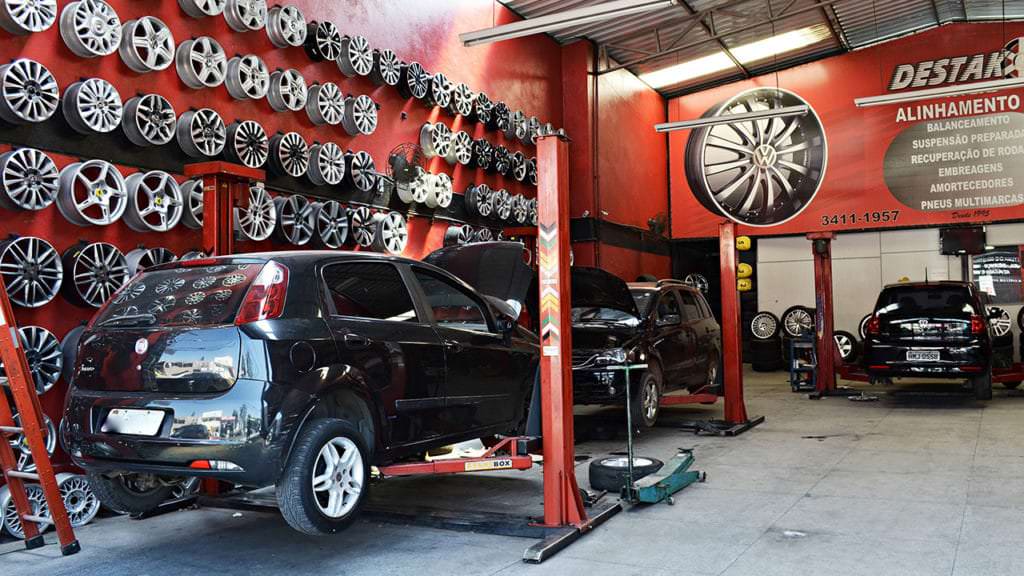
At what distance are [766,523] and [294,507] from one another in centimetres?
261

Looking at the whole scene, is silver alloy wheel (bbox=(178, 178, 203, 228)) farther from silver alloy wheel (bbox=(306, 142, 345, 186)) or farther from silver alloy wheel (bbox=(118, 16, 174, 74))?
silver alloy wheel (bbox=(306, 142, 345, 186))

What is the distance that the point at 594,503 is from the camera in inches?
195

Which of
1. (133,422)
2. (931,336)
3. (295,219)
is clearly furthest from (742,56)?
(133,422)

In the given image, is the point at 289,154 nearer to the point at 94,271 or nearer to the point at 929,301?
the point at 94,271

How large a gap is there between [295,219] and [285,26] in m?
1.79

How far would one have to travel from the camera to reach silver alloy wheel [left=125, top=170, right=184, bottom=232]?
6.02 m

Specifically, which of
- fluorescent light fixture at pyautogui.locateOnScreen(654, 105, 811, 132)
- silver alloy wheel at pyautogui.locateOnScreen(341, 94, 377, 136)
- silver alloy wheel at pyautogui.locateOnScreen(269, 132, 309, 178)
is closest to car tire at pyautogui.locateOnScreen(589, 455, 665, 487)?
silver alloy wheel at pyautogui.locateOnScreen(269, 132, 309, 178)

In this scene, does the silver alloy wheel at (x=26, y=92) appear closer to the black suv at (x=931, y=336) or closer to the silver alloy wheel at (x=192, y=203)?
the silver alloy wheel at (x=192, y=203)

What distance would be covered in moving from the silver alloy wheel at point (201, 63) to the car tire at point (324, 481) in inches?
163

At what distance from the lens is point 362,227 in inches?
334

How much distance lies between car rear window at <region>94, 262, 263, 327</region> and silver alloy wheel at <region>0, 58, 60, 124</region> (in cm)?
209

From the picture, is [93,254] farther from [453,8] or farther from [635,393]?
[453,8]

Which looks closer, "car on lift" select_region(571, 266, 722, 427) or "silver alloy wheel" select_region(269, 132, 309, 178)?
"car on lift" select_region(571, 266, 722, 427)

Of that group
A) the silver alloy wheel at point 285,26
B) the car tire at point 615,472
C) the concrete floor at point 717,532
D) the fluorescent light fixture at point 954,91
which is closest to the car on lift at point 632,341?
the concrete floor at point 717,532
